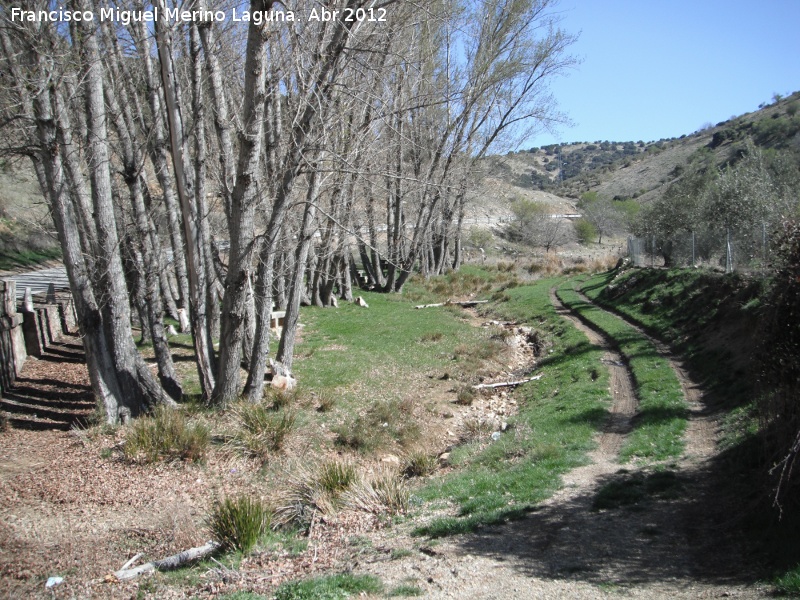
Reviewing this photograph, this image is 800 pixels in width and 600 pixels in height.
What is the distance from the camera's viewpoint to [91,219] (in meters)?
11.0

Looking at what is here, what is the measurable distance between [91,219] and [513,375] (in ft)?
39.2

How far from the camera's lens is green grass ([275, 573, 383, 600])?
5.85 m

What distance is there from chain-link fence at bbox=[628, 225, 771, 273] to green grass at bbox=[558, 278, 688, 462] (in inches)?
122

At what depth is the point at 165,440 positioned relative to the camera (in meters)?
10.2

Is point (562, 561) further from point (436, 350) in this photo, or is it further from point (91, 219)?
point (436, 350)

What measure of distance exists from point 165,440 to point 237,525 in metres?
3.30

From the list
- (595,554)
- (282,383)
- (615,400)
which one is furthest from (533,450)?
(282,383)

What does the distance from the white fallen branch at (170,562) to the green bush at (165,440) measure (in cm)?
291

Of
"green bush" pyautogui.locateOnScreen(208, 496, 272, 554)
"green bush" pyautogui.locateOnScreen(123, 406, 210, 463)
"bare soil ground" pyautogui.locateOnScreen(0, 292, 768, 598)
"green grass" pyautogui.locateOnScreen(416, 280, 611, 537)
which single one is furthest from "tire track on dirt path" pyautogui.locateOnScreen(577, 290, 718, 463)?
"green bush" pyautogui.locateOnScreen(123, 406, 210, 463)

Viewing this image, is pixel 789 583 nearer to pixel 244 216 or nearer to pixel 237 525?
pixel 237 525

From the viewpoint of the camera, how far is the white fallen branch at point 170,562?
268 inches

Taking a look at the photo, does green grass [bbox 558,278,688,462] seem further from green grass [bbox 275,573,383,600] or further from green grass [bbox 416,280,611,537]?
green grass [bbox 275,573,383,600]

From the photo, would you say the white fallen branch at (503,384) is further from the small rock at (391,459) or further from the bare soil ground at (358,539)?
the bare soil ground at (358,539)

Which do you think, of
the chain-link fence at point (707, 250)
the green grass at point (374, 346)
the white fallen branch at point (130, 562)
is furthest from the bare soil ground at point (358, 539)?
the chain-link fence at point (707, 250)
